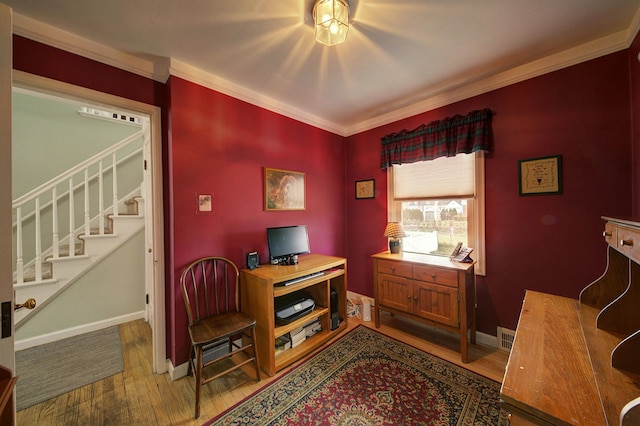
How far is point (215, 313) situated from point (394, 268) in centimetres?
181

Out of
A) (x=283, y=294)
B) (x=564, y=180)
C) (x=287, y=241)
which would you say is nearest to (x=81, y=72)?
(x=287, y=241)

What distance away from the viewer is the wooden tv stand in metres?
1.90

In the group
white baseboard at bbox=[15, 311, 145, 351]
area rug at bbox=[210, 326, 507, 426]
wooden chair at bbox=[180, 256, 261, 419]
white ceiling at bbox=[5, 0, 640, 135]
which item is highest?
white ceiling at bbox=[5, 0, 640, 135]

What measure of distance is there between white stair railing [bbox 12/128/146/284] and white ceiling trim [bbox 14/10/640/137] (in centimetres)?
87

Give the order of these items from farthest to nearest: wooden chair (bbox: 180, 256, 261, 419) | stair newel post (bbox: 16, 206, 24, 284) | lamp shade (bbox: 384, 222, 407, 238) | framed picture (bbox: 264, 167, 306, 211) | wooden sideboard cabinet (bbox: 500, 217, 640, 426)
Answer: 1. lamp shade (bbox: 384, 222, 407, 238)
2. framed picture (bbox: 264, 167, 306, 211)
3. stair newel post (bbox: 16, 206, 24, 284)
4. wooden chair (bbox: 180, 256, 261, 419)
5. wooden sideboard cabinet (bbox: 500, 217, 640, 426)

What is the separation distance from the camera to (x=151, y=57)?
5.97 ft

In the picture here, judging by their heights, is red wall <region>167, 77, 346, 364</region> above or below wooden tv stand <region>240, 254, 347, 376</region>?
above

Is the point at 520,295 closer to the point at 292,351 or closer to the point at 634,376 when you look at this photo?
the point at 634,376

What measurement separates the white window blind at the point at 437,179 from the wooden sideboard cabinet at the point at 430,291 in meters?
0.71

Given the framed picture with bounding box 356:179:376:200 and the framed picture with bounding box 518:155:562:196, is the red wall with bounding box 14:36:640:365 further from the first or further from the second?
the framed picture with bounding box 356:179:376:200

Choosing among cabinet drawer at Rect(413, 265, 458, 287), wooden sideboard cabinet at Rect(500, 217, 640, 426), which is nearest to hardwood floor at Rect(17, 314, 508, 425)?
cabinet drawer at Rect(413, 265, 458, 287)

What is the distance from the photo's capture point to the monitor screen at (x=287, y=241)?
7.76ft

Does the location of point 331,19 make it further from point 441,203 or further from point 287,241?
point 441,203

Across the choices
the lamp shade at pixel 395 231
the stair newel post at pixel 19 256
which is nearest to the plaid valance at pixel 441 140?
the lamp shade at pixel 395 231
